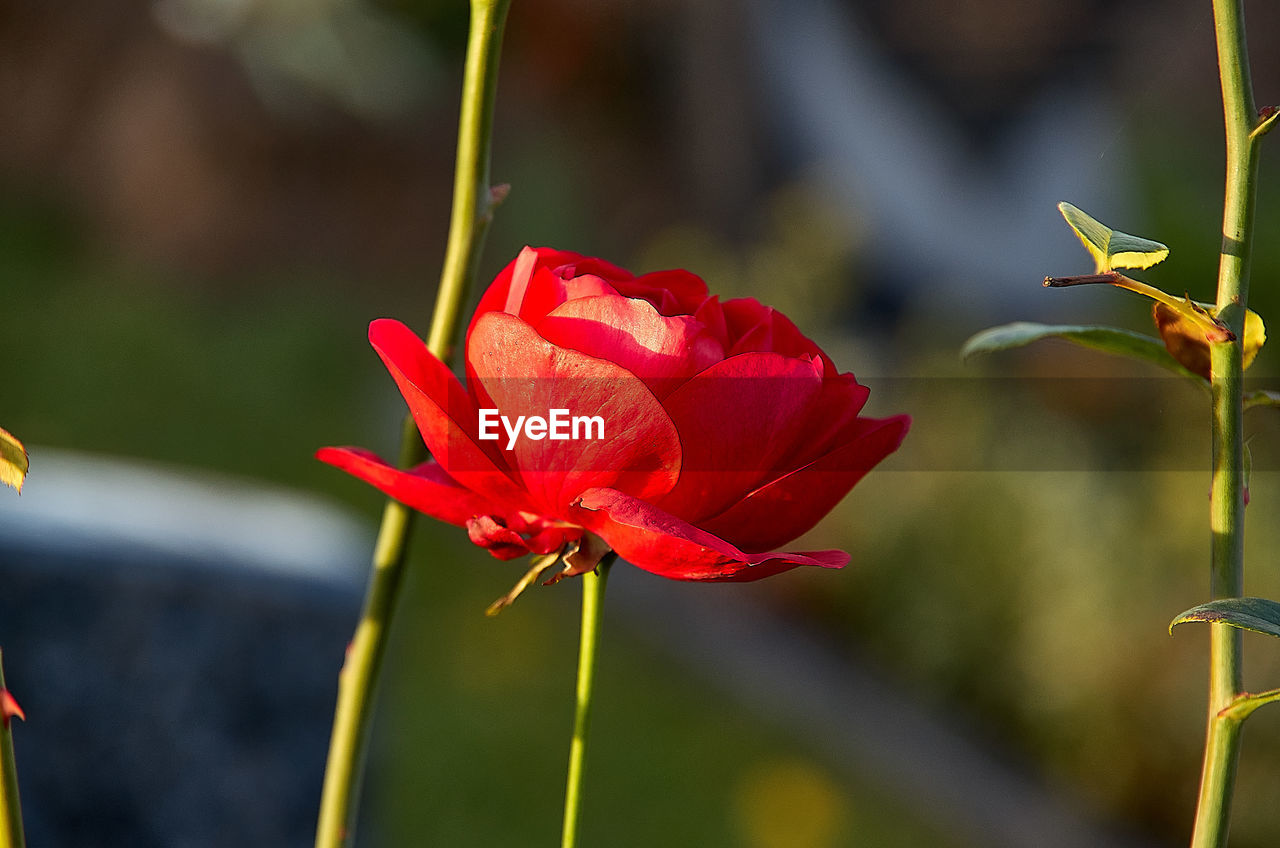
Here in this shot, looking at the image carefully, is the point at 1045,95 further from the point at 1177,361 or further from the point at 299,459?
the point at 1177,361

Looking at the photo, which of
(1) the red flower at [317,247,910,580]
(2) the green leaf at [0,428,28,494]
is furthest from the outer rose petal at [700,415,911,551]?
(2) the green leaf at [0,428,28,494]

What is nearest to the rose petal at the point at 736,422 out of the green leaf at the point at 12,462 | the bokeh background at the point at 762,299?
the green leaf at the point at 12,462

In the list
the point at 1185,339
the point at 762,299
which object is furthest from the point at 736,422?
the point at 762,299

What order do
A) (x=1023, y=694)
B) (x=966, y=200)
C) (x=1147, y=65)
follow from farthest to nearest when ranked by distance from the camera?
(x=966, y=200)
(x=1147, y=65)
(x=1023, y=694)

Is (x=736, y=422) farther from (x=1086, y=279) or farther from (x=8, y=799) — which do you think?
(x=8, y=799)

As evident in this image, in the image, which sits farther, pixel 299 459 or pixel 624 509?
pixel 299 459

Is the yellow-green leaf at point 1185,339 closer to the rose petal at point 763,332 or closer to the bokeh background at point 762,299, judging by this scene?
the rose petal at point 763,332

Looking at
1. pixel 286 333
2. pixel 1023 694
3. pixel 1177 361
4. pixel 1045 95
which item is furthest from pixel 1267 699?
pixel 286 333
